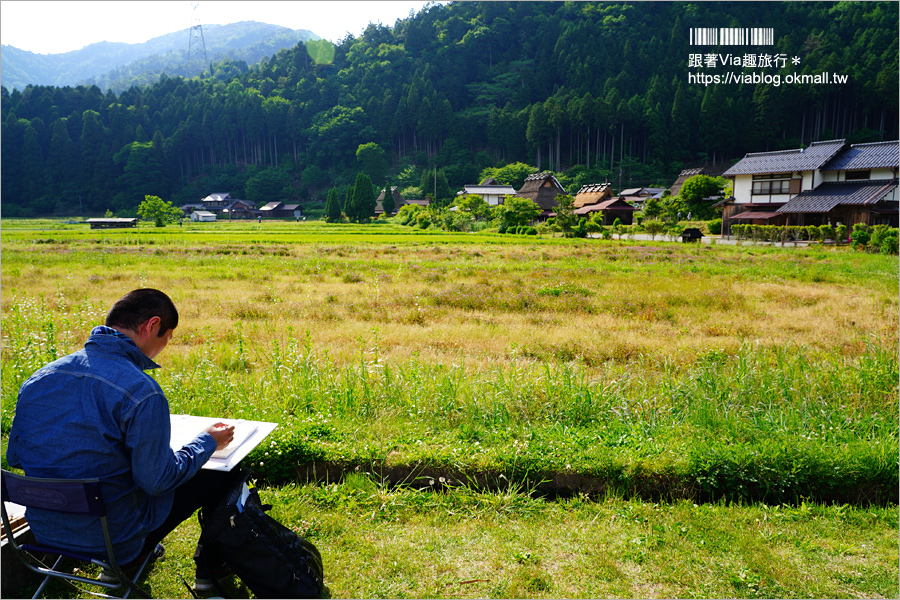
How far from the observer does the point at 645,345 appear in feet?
26.8

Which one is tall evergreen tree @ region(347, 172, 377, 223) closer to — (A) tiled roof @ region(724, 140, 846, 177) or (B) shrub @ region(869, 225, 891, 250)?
(A) tiled roof @ region(724, 140, 846, 177)

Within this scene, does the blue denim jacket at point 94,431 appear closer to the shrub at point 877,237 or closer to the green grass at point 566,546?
the green grass at point 566,546

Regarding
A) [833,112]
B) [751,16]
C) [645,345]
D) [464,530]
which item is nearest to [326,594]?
[464,530]

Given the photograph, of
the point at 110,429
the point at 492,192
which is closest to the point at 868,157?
the point at 492,192

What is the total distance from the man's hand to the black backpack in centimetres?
20

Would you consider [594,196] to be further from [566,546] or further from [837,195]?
[566,546]

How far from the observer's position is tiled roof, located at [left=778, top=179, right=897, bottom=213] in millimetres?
32812

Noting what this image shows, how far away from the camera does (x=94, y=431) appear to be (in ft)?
6.27

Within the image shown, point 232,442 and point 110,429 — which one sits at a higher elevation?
point 110,429

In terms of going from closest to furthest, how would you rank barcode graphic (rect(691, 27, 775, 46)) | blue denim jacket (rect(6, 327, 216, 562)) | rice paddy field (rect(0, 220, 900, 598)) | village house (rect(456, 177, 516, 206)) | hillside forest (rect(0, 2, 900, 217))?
blue denim jacket (rect(6, 327, 216, 562)) → rice paddy field (rect(0, 220, 900, 598)) → barcode graphic (rect(691, 27, 775, 46)) → hillside forest (rect(0, 2, 900, 217)) → village house (rect(456, 177, 516, 206))

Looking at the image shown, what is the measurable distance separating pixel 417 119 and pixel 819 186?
69.6m

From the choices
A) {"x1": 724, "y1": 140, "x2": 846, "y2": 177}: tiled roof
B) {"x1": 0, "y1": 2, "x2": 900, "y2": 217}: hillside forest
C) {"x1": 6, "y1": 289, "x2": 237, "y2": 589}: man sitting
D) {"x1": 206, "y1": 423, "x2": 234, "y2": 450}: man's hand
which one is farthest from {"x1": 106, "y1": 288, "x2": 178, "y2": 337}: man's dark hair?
{"x1": 0, "y1": 2, "x2": 900, "y2": 217}: hillside forest

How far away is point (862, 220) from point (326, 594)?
134 feet

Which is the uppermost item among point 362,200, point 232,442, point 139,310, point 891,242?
point 362,200
